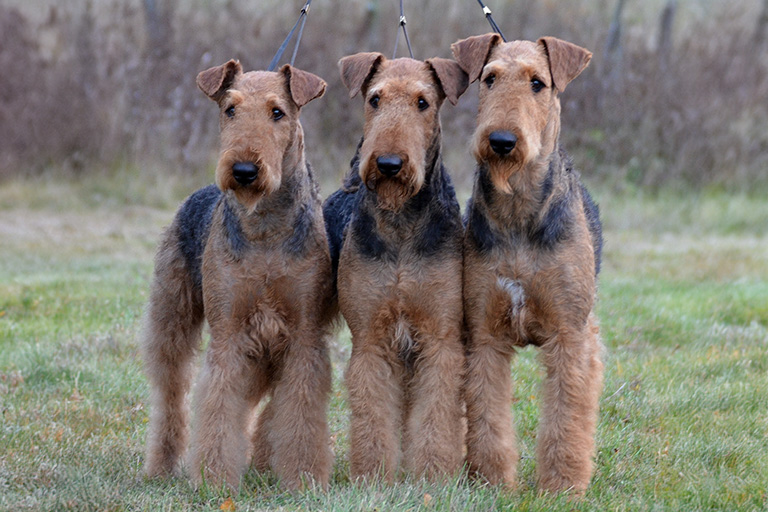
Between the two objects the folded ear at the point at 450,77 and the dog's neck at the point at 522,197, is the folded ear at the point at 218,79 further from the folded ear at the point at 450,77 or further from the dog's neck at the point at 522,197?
the dog's neck at the point at 522,197

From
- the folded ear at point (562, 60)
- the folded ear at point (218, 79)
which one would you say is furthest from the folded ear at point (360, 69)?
the folded ear at point (562, 60)

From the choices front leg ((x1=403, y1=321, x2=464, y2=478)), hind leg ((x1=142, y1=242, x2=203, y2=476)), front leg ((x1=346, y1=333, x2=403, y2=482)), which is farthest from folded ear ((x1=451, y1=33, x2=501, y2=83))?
hind leg ((x1=142, y1=242, x2=203, y2=476))

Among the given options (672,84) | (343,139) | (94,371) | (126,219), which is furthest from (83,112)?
(672,84)

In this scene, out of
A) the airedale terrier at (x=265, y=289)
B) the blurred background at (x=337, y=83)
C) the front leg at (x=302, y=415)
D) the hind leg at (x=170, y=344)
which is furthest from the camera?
the blurred background at (x=337, y=83)

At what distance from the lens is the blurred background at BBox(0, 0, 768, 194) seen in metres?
12.6

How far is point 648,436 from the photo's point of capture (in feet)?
16.2

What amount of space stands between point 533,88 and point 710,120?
1073 centimetres

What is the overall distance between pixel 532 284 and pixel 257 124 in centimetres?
145

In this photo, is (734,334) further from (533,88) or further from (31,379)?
(31,379)

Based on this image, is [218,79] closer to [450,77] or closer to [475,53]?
[450,77]

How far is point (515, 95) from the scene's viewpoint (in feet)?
12.6

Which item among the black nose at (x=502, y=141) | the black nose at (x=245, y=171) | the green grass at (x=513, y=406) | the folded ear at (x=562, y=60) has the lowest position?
the green grass at (x=513, y=406)

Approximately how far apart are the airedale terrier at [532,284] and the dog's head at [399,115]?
0.21 metres

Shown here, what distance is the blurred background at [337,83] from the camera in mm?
12602
